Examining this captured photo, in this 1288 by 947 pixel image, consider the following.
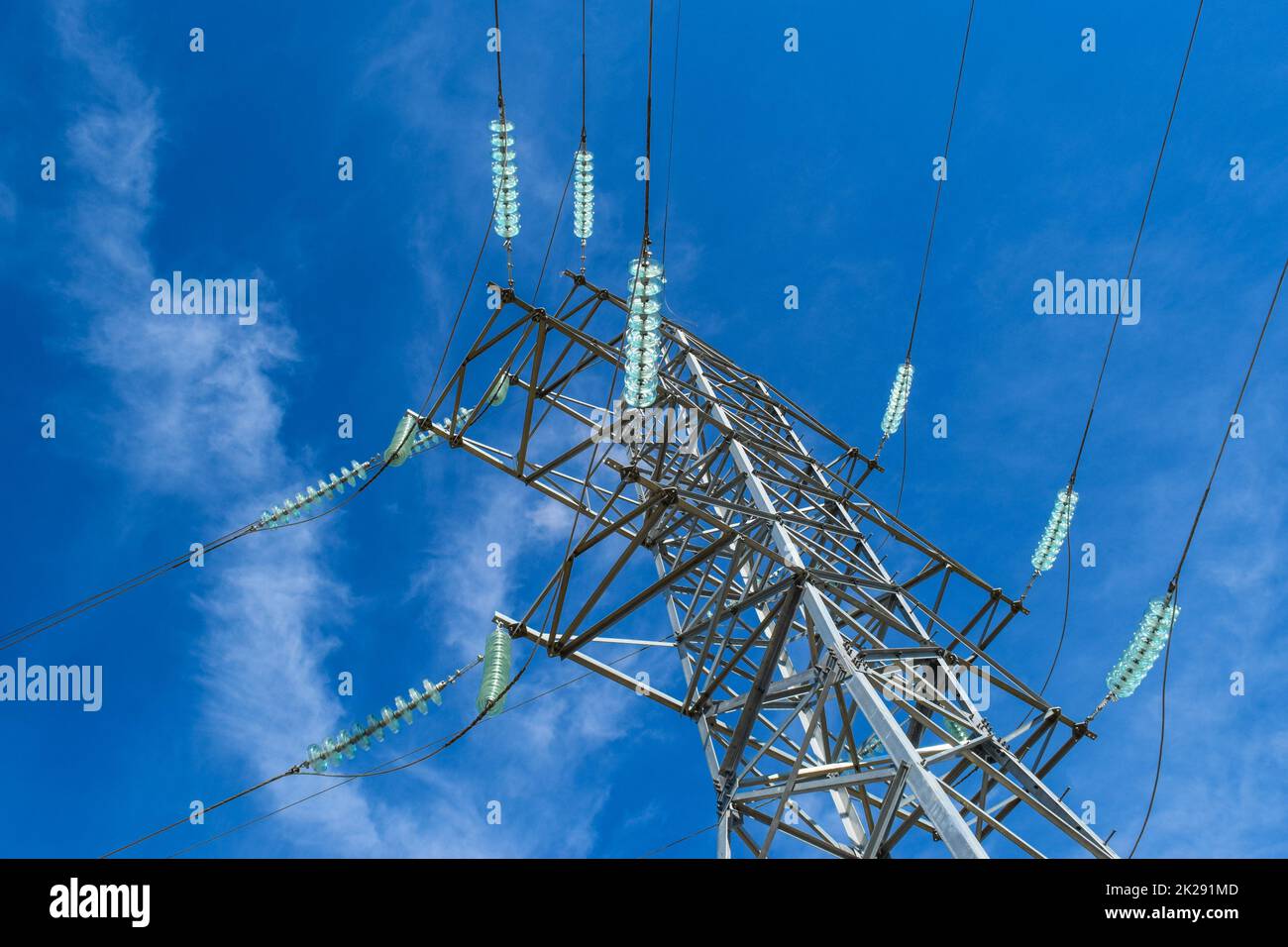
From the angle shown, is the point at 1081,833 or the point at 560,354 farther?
the point at 560,354

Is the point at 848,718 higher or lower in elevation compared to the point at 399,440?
lower

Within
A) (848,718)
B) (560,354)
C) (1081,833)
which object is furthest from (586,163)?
(1081,833)
